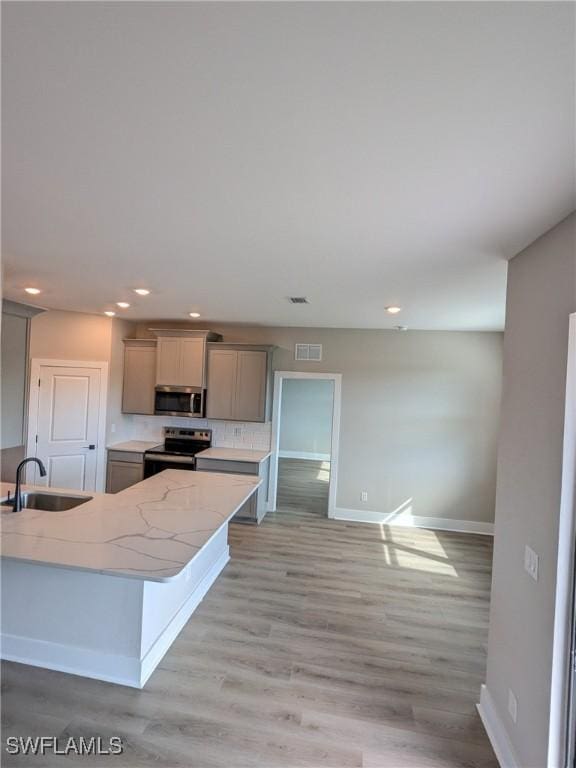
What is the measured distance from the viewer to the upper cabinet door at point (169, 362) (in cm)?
518

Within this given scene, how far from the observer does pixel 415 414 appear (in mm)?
5094

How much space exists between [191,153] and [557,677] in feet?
7.77

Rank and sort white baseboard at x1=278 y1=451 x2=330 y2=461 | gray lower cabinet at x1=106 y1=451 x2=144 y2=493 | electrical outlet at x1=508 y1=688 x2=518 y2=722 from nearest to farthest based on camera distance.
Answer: electrical outlet at x1=508 y1=688 x2=518 y2=722 → gray lower cabinet at x1=106 y1=451 x2=144 y2=493 → white baseboard at x1=278 y1=451 x2=330 y2=461

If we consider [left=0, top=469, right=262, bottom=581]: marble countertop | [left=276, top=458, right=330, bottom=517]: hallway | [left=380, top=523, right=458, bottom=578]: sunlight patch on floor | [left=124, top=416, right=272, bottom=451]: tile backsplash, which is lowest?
[left=276, top=458, right=330, bottom=517]: hallway

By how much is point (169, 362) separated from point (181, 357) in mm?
192

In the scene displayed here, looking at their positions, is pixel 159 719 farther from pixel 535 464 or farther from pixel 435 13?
pixel 435 13

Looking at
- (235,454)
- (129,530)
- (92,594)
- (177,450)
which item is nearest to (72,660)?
(92,594)

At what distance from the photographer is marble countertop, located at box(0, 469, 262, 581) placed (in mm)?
1916

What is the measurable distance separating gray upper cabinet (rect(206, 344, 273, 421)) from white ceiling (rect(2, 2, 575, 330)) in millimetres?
2807

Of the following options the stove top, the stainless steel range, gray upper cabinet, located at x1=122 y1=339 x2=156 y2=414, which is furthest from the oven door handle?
gray upper cabinet, located at x1=122 y1=339 x2=156 y2=414

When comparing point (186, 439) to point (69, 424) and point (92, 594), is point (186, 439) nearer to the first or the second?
point (69, 424)

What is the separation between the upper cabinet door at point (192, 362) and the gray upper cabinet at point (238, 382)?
0.13 metres

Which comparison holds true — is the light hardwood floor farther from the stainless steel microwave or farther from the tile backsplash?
the stainless steel microwave

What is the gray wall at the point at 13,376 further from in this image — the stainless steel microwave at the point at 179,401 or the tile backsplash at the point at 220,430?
the tile backsplash at the point at 220,430
